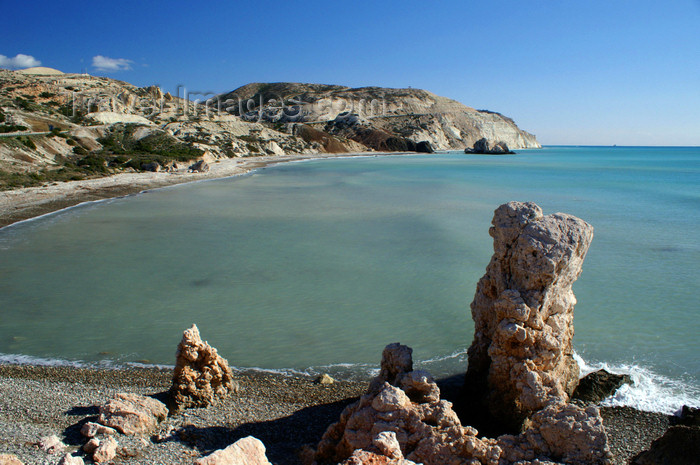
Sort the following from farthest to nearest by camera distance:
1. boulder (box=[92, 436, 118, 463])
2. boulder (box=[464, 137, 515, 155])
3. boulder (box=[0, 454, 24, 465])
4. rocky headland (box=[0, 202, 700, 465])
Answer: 1. boulder (box=[464, 137, 515, 155])
2. boulder (box=[92, 436, 118, 463])
3. rocky headland (box=[0, 202, 700, 465])
4. boulder (box=[0, 454, 24, 465])

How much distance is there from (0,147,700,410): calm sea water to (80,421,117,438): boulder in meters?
2.45

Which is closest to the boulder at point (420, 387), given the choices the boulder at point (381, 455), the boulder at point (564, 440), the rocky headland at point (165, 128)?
the boulder at point (564, 440)

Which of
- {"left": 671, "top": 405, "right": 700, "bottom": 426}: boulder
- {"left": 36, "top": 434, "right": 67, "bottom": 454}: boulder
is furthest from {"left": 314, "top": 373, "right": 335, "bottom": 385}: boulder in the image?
{"left": 671, "top": 405, "right": 700, "bottom": 426}: boulder

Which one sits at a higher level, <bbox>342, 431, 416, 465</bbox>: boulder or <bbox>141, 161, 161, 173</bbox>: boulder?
<bbox>141, 161, 161, 173</bbox>: boulder

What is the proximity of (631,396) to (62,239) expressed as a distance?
14.8m

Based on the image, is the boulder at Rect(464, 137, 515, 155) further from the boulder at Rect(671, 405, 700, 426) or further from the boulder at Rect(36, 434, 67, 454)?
the boulder at Rect(36, 434, 67, 454)

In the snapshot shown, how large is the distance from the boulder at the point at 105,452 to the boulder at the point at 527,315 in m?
3.51

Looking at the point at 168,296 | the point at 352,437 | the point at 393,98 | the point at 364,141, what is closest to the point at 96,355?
the point at 168,296

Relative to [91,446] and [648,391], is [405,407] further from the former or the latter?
[648,391]

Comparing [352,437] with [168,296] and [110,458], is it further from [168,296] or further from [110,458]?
[168,296]

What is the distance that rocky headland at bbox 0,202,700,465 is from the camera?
12.4ft

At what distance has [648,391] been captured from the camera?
6055 millimetres

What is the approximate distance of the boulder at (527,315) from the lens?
4.96m

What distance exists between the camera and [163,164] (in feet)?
120
